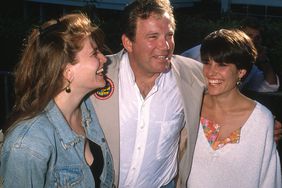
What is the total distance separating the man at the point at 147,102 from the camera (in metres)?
2.97

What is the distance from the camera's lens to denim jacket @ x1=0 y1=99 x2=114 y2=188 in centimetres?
208

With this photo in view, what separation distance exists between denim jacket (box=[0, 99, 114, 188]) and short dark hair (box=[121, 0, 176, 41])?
875 mm

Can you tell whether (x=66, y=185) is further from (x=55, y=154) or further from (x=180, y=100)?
(x=180, y=100)

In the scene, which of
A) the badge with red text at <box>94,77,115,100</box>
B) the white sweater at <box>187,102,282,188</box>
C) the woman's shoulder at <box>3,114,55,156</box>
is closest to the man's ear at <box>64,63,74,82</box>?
the woman's shoulder at <box>3,114,55,156</box>

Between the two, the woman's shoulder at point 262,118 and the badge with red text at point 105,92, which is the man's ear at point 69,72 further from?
the woman's shoulder at point 262,118

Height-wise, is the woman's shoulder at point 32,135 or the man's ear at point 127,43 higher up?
the man's ear at point 127,43

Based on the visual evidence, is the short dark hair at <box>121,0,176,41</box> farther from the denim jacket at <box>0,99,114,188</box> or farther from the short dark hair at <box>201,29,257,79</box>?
the denim jacket at <box>0,99,114,188</box>

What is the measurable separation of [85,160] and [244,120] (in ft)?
4.04

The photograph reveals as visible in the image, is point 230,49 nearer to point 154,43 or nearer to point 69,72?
point 154,43

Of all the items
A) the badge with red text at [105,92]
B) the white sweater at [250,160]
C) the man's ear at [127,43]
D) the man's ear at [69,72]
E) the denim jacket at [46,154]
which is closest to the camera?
the denim jacket at [46,154]

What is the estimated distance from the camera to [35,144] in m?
2.11

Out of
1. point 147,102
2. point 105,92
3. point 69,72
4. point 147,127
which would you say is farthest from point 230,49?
point 69,72

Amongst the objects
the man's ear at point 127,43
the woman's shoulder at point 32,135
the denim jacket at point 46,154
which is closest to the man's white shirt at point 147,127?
the man's ear at point 127,43

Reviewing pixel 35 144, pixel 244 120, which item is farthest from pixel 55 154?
pixel 244 120
